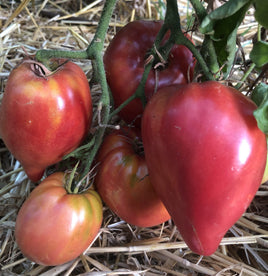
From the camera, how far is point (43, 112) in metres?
0.65

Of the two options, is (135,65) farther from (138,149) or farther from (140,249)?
(140,249)

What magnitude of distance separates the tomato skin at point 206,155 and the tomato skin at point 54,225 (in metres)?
0.19

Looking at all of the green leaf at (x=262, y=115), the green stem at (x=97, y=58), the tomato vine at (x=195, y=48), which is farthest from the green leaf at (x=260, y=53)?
the green stem at (x=97, y=58)

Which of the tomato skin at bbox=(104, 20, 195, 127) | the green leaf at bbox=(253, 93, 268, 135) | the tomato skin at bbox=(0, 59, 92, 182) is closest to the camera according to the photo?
the green leaf at bbox=(253, 93, 268, 135)

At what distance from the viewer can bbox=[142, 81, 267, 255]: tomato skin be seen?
1.80 feet

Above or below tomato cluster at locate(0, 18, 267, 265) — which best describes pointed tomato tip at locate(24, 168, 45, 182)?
below

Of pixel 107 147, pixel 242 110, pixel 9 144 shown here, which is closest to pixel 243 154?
pixel 242 110

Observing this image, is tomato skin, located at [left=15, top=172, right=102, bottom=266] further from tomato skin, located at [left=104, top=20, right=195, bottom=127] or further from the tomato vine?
tomato skin, located at [left=104, top=20, right=195, bottom=127]

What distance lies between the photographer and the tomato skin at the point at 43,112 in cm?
65

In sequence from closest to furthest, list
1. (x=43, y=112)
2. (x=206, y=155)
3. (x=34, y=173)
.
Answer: (x=206, y=155) < (x=43, y=112) < (x=34, y=173)

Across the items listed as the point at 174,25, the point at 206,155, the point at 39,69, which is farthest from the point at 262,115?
the point at 39,69

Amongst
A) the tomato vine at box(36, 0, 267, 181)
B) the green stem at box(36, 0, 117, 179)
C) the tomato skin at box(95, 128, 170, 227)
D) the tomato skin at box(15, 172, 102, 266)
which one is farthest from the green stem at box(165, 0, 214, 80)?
the tomato skin at box(15, 172, 102, 266)

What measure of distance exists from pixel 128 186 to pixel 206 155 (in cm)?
23

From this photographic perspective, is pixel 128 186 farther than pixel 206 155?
Yes
